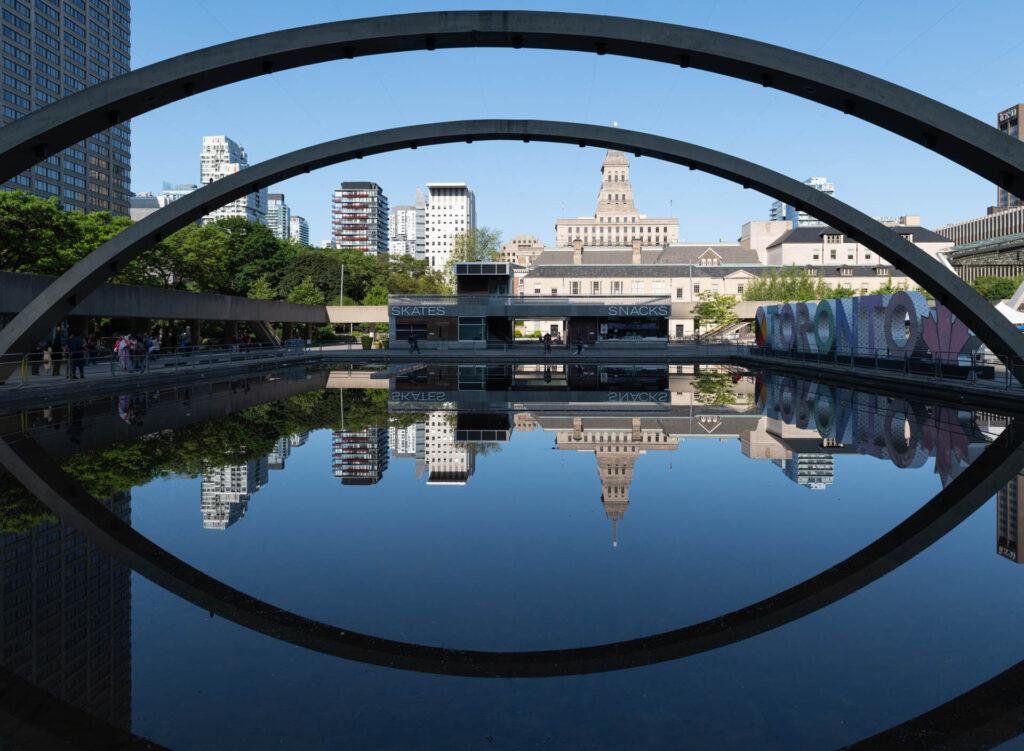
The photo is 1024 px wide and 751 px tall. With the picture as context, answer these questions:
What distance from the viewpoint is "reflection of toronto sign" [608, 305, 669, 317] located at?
62500mm

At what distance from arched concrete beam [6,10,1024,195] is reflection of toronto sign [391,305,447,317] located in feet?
139

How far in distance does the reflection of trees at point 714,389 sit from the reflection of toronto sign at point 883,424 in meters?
1.11

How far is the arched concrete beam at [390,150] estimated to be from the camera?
69.8ft

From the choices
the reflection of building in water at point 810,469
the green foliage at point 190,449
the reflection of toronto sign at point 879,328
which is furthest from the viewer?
the reflection of toronto sign at point 879,328

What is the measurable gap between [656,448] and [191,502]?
27.1 ft

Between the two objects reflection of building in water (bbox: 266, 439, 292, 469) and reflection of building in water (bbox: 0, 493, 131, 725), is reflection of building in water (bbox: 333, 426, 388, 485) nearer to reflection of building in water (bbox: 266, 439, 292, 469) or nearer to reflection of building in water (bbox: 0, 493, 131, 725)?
reflection of building in water (bbox: 266, 439, 292, 469)

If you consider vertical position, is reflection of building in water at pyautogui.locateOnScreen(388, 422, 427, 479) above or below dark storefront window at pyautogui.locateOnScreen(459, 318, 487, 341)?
below

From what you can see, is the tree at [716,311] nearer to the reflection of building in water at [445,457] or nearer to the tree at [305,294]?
the tree at [305,294]

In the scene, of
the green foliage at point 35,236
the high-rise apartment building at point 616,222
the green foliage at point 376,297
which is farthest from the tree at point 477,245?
the high-rise apartment building at point 616,222

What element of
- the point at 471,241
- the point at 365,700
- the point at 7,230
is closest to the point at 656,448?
the point at 365,700

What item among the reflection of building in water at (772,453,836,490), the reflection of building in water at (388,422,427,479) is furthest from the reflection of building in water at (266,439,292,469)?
the reflection of building in water at (772,453,836,490)

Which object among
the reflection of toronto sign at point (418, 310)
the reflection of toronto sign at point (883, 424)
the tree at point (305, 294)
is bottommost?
the reflection of toronto sign at point (883, 424)

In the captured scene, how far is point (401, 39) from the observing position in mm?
15133

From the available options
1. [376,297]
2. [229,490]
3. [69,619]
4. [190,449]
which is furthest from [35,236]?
[69,619]
